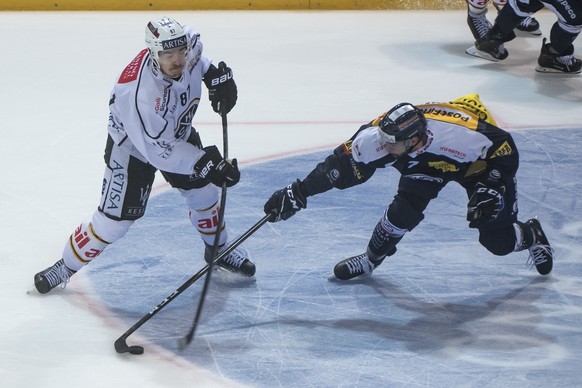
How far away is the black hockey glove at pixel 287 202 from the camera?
4207mm

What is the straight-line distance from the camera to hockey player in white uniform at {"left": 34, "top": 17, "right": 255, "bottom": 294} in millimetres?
3971

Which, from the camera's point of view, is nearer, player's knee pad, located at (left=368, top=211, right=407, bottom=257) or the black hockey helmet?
the black hockey helmet

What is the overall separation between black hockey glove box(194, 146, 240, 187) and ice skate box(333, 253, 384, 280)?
78cm

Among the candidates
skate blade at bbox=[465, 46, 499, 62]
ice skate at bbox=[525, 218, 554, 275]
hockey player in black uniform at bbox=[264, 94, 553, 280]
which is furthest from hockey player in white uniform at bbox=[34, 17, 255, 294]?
skate blade at bbox=[465, 46, 499, 62]

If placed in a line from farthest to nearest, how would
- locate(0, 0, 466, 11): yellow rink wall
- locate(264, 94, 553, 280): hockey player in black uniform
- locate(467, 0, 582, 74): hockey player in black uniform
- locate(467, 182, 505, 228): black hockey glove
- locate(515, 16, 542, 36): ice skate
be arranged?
locate(0, 0, 466, 11): yellow rink wall, locate(515, 16, 542, 36): ice skate, locate(467, 0, 582, 74): hockey player in black uniform, locate(467, 182, 505, 228): black hockey glove, locate(264, 94, 553, 280): hockey player in black uniform

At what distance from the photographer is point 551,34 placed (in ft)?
25.5

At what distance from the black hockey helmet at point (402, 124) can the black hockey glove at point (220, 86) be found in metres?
0.69

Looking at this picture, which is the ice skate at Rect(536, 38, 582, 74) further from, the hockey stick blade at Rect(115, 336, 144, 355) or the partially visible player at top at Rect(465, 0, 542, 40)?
the hockey stick blade at Rect(115, 336, 144, 355)

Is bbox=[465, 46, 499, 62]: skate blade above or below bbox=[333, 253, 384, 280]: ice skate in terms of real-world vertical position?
below

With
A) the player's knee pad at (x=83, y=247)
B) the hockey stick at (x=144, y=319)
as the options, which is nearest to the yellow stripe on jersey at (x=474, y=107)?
the hockey stick at (x=144, y=319)

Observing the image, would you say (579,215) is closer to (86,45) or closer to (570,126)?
(570,126)

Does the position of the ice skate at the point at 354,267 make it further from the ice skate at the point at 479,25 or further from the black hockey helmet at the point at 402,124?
the ice skate at the point at 479,25

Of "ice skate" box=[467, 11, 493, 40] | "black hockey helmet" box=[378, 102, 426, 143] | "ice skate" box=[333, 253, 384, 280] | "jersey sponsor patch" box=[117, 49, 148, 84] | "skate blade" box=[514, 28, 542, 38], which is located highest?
"jersey sponsor patch" box=[117, 49, 148, 84]

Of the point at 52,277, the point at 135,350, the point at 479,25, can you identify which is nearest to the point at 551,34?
the point at 479,25
